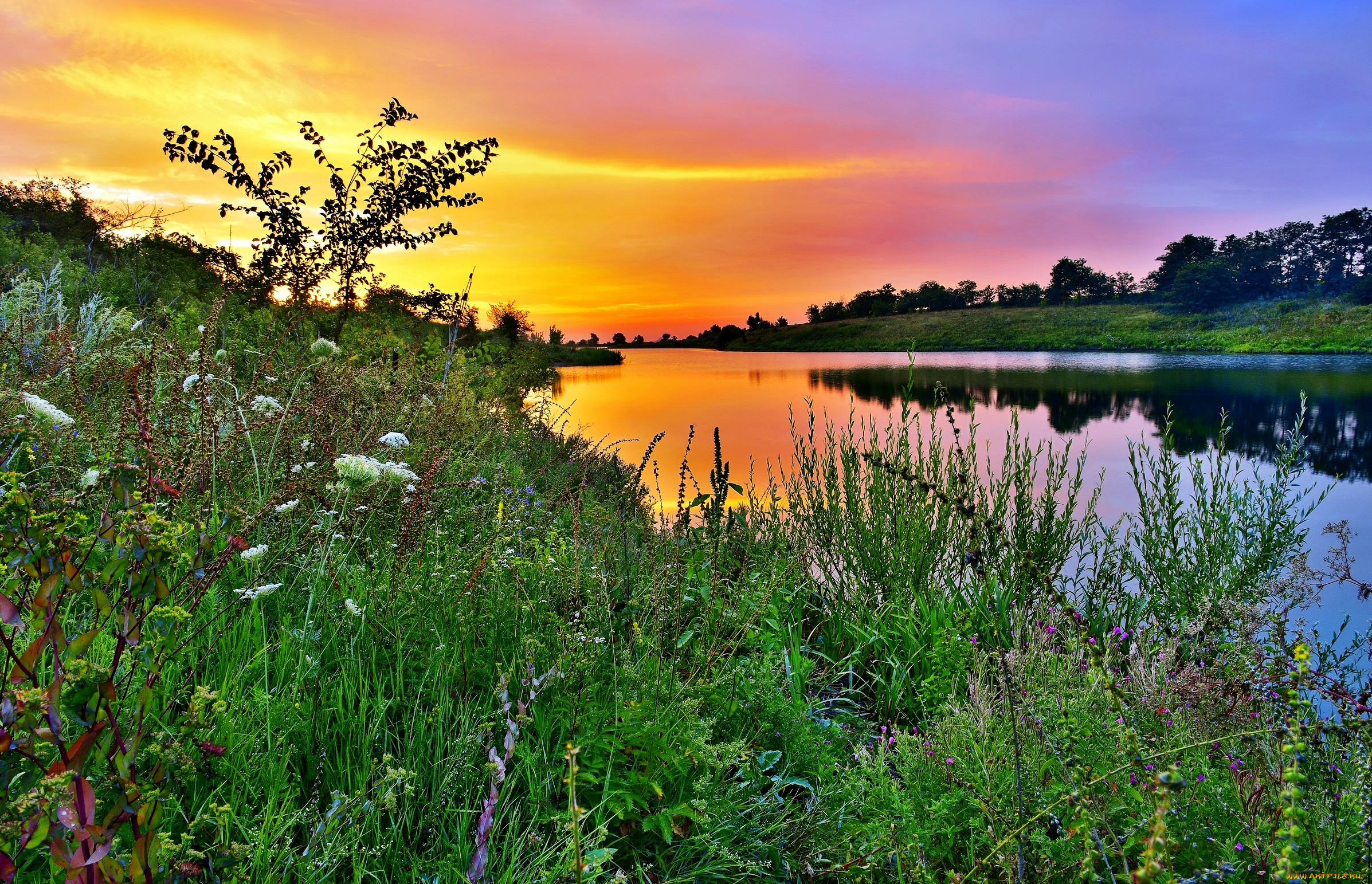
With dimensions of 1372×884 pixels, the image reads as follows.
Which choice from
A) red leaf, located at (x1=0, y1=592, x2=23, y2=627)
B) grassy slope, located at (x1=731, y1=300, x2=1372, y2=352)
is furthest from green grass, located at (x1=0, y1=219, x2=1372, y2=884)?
grassy slope, located at (x1=731, y1=300, x2=1372, y2=352)

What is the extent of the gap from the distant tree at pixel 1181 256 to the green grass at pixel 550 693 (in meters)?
47.1

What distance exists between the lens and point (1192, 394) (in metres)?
17.8

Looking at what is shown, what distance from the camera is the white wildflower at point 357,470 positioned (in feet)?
7.29

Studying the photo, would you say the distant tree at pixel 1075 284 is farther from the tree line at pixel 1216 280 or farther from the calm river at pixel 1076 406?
the calm river at pixel 1076 406

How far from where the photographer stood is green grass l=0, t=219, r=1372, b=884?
1195 millimetres

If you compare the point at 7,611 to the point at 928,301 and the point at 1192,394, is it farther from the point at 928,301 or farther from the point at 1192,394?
the point at 928,301

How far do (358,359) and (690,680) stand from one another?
675 centimetres

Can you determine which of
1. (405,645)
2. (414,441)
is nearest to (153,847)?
(405,645)

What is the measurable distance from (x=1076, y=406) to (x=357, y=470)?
56.6 ft

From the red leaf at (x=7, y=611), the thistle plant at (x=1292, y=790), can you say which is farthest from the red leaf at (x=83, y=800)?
the thistle plant at (x=1292, y=790)

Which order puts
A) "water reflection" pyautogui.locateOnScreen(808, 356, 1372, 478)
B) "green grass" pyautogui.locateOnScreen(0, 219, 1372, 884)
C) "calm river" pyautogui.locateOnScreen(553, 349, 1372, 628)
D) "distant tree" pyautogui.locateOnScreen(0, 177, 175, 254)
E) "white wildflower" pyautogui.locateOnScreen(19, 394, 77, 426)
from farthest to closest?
"distant tree" pyautogui.locateOnScreen(0, 177, 175, 254), "water reflection" pyautogui.locateOnScreen(808, 356, 1372, 478), "calm river" pyautogui.locateOnScreen(553, 349, 1372, 628), "white wildflower" pyautogui.locateOnScreen(19, 394, 77, 426), "green grass" pyautogui.locateOnScreen(0, 219, 1372, 884)

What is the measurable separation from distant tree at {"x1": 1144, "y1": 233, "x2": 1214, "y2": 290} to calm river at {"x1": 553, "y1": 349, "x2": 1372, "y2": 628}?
557 inches

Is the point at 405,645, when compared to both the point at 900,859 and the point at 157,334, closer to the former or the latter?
the point at 900,859

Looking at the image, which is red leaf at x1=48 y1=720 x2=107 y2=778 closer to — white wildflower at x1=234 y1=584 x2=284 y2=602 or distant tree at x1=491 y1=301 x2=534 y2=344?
white wildflower at x1=234 y1=584 x2=284 y2=602
